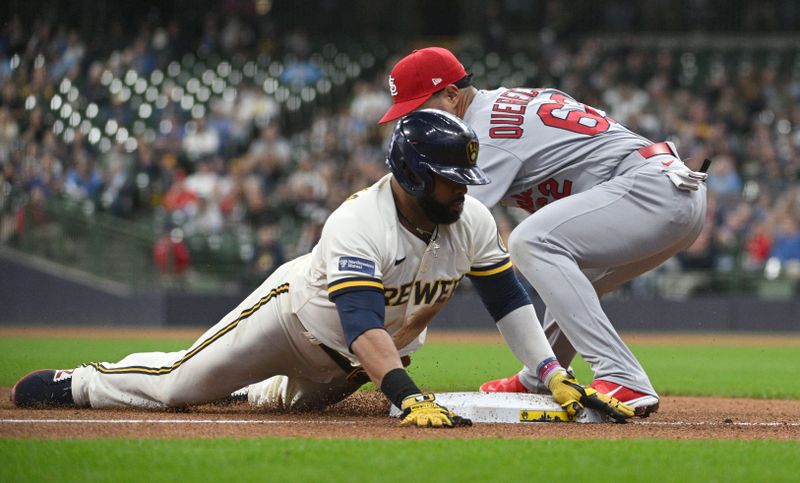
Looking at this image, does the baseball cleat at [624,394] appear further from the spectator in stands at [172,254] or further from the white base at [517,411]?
the spectator in stands at [172,254]

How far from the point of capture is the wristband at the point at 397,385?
4.75 m

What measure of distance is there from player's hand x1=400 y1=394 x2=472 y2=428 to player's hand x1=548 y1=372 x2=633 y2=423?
72 centimetres

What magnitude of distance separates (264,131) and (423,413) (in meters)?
14.2

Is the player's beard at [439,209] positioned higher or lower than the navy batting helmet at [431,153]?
lower

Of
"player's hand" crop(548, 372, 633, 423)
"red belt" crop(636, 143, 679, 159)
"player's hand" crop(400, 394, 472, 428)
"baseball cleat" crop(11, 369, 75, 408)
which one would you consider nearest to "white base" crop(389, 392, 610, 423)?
"player's hand" crop(548, 372, 633, 423)

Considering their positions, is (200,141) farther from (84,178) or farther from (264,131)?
(84,178)

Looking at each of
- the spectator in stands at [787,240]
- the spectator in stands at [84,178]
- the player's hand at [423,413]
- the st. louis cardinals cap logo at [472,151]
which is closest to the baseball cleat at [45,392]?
the player's hand at [423,413]

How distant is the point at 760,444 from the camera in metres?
4.70

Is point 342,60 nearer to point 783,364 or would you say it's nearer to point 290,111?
point 290,111

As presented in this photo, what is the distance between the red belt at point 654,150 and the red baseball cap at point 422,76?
1.00 m

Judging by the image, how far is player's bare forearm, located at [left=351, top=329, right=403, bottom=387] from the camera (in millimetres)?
4703

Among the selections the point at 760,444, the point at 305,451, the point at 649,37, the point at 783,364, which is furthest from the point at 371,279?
the point at 649,37

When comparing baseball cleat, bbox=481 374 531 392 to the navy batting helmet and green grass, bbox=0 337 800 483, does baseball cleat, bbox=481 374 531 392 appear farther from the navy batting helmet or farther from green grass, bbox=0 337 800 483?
the navy batting helmet

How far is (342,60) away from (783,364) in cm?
1212
